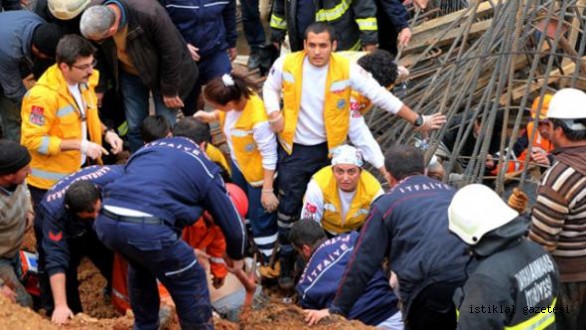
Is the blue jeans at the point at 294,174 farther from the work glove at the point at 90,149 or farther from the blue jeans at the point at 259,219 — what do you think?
the work glove at the point at 90,149

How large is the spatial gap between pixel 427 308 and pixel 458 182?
232cm

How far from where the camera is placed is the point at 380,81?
667 centimetres

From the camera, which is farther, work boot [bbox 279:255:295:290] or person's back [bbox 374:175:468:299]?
work boot [bbox 279:255:295:290]

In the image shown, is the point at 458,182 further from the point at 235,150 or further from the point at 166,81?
the point at 166,81

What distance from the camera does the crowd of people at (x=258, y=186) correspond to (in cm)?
463

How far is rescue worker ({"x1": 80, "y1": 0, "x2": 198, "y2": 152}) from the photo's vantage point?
665 centimetres

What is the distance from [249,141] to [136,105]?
4.11 feet

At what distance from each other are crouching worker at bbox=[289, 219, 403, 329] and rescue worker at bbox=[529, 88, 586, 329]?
3.31 ft

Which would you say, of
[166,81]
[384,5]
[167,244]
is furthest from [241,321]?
[384,5]

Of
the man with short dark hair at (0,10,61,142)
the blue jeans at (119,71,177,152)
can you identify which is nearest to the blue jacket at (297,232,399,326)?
the blue jeans at (119,71,177,152)

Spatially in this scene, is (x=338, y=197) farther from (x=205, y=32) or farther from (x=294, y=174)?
(x=205, y=32)

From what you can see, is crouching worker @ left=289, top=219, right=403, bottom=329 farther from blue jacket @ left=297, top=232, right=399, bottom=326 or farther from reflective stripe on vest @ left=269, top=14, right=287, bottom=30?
reflective stripe on vest @ left=269, top=14, right=287, bottom=30

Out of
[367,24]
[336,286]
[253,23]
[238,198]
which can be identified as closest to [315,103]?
[238,198]

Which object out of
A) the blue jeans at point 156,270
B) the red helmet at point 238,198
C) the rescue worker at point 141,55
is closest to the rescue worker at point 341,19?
the rescue worker at point 141,55
